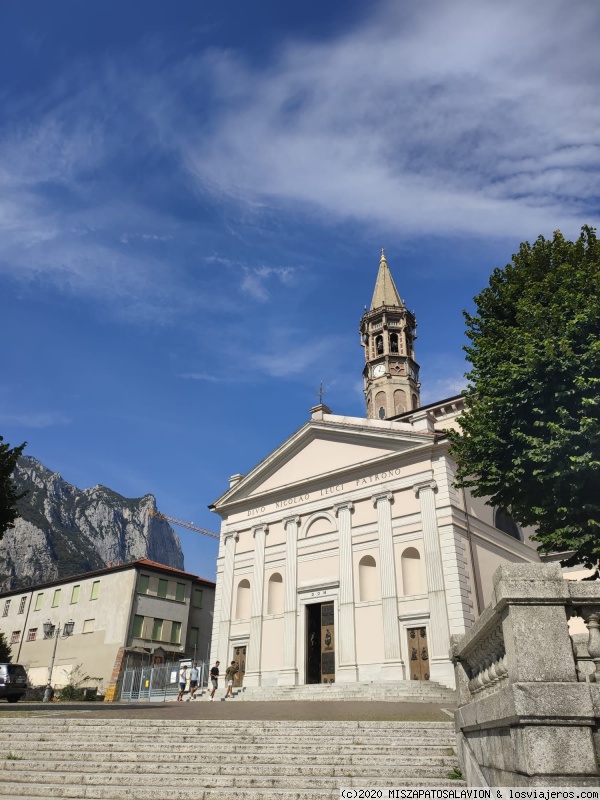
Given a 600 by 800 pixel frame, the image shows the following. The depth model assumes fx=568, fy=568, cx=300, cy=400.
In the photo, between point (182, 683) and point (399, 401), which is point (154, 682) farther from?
point (399, 401)

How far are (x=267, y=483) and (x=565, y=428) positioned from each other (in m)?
22.2

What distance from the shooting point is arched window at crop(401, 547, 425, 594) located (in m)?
25.8

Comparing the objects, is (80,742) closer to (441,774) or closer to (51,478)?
(441,774)

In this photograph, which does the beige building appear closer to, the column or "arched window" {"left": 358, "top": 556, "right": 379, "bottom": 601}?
the column

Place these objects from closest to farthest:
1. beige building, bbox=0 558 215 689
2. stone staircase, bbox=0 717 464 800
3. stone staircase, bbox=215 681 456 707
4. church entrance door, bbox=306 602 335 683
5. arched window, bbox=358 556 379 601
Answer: stone staircase, bbox=0 717 464 800 → stone staircase, bbox=215 681 456 707 → church entrance door, bbox=306 602 335 683 → arched window, bbox=358 556 379 601 → beige building, bbox=0 558 215 689

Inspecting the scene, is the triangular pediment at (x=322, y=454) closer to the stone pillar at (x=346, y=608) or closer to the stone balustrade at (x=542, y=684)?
the stone pillar at (x=346, y=608)

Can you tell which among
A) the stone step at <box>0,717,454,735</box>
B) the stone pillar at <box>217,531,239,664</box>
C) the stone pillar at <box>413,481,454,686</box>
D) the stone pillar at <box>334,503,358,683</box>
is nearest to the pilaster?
the stone pillar at <box>217,531,239,664</box>

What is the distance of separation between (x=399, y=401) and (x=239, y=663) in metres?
29.4

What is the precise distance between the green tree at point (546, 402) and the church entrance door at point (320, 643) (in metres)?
14.5

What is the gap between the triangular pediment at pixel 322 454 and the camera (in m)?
28.8

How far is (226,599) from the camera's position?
32.3 metres

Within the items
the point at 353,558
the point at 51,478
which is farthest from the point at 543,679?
the point at 51,478

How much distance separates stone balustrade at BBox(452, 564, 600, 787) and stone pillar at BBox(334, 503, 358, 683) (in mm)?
21799

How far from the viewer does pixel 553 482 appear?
14094 mm
